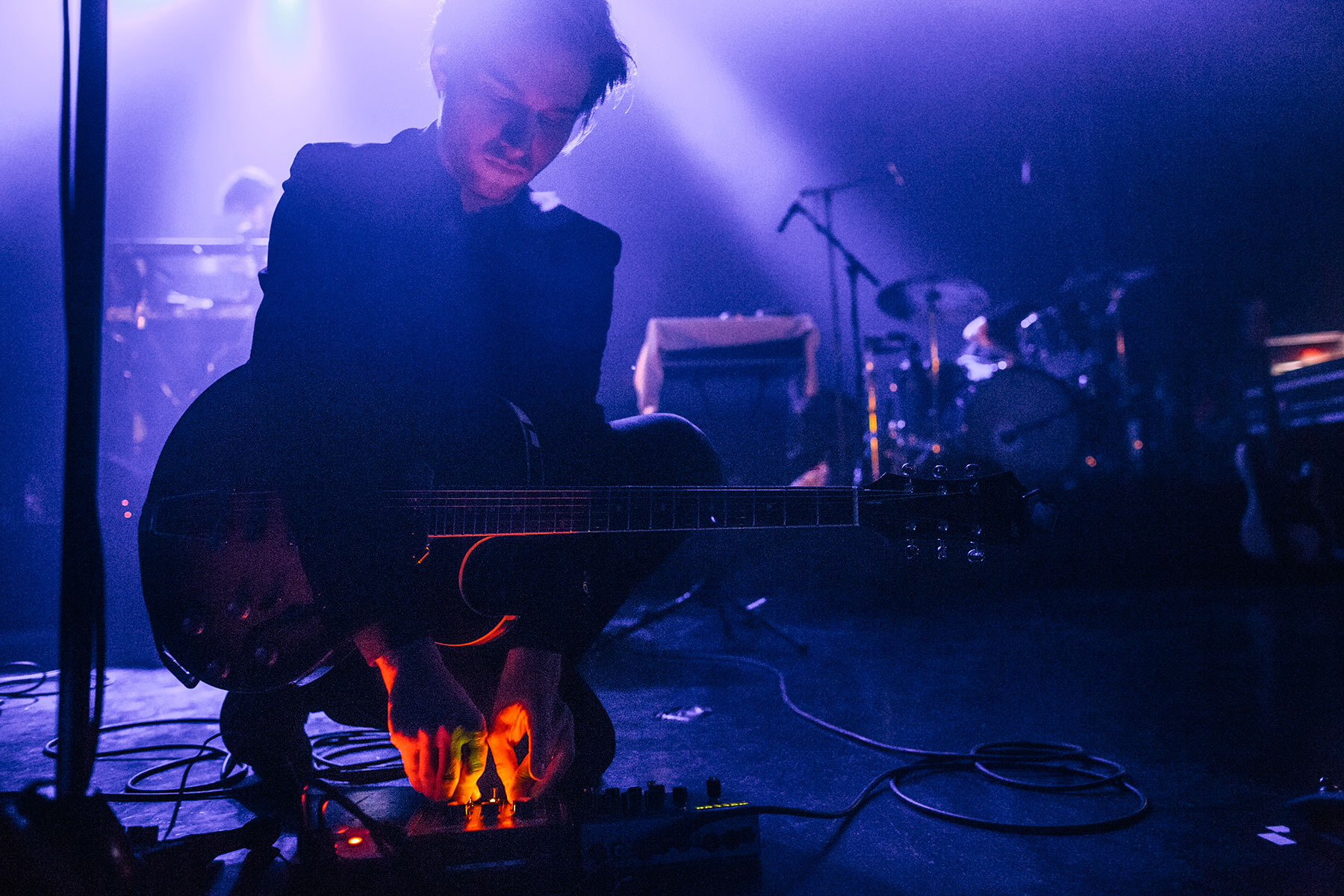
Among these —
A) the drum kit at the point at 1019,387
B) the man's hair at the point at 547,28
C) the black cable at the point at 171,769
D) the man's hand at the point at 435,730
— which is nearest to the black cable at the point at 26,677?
the black cable at the point at 171,769

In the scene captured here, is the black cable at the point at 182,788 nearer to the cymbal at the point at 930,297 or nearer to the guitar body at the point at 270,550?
the guitar body at the point at 270,550

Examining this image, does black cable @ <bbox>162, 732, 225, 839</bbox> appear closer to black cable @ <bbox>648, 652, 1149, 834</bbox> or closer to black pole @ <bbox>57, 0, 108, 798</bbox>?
black pole @ <bbox>57, 0, 108, 798</bbox>

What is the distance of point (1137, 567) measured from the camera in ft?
15.1

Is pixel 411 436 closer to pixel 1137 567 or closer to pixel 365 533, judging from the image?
pixel 365 533

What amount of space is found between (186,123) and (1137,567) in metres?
8.05

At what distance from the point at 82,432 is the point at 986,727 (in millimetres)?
2086

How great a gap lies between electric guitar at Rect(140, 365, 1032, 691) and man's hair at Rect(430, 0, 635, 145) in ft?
2.47

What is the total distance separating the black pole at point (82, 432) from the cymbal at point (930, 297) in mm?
6014

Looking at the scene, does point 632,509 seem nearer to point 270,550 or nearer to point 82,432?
point 270,550

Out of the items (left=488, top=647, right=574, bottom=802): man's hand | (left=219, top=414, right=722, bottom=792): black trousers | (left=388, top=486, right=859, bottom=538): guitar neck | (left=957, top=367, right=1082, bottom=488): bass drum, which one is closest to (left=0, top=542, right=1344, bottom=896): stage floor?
(left=219, top=414, right=722, bottom=792): black trousers

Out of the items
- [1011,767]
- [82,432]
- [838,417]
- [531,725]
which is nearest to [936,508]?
[1011,767]

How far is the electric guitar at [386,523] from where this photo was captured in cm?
120

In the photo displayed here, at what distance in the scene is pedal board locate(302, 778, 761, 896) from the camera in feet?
3.21

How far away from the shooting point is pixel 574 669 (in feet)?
5.40
